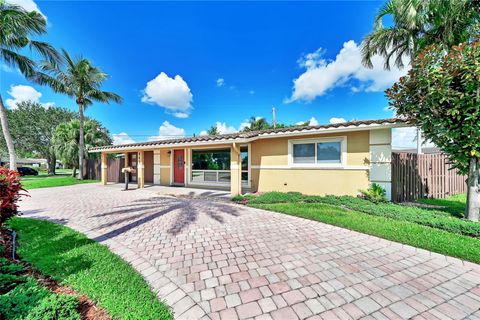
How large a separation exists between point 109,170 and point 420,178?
2005 centimetres

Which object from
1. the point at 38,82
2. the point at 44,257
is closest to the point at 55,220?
the point at 44,257

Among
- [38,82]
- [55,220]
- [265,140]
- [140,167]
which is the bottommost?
[55,220]

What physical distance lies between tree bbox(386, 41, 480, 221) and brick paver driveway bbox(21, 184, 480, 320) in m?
3.22

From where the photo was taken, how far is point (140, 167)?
1199 cm

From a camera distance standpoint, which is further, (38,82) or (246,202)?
(38,82)

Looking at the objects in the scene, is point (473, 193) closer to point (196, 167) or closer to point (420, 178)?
point (420, 178)

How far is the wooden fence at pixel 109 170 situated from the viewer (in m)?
15.4

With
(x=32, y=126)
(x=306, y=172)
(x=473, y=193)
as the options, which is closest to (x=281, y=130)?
(x=306, y=172)

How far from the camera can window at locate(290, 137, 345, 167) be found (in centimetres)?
763

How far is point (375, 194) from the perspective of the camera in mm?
6508

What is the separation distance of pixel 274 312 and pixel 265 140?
7.76m

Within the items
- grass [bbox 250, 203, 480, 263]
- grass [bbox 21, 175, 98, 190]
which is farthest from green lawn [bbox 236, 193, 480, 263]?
grass [bbox 21, 175, 98, 190]

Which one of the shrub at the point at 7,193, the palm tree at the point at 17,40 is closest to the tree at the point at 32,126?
the palm tree at the point at 17,40

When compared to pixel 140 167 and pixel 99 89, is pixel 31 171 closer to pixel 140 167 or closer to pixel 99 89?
pixel 99 89
